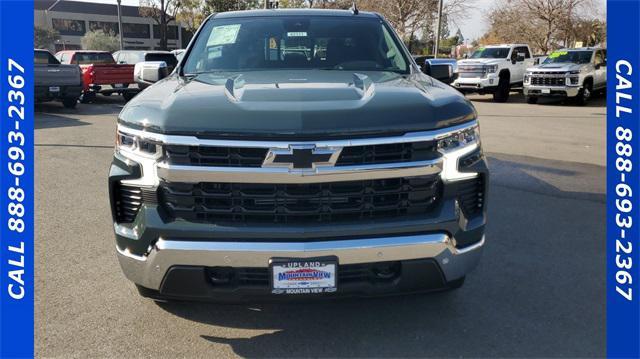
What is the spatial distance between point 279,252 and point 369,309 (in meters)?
1.15

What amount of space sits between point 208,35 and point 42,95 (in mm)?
12372

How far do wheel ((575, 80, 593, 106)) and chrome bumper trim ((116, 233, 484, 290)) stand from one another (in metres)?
17.2

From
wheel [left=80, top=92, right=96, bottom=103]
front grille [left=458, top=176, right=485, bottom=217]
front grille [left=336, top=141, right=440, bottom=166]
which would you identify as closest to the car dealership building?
wheel [left=80, top=92, right=96, bottom=103]

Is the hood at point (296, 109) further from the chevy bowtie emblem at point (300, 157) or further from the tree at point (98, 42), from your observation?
the tree at point (98, 42)

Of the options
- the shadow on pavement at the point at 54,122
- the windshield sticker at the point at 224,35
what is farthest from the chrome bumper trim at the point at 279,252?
the shadow on pavement at the point at 54,122

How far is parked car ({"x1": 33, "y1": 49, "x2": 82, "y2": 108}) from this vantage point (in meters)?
14.4

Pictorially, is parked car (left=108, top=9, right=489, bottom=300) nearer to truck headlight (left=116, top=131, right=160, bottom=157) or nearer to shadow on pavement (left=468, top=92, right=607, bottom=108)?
truck headlight (left=116, top=131, right=160, bottom=157)

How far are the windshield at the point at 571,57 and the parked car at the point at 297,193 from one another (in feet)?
58.6

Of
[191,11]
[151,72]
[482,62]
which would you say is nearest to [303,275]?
[151,72]

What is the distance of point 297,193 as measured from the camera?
256 centimetres

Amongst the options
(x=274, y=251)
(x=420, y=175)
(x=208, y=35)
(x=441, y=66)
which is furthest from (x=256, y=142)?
(x=441, y=66)

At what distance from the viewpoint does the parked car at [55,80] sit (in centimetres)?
1440

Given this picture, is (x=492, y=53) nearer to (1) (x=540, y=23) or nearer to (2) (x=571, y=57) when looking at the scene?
(2) (x=571, y=57)

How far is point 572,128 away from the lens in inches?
480
